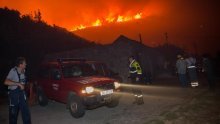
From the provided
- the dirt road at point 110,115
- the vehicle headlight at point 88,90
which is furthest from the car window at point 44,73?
the vehicle headlight at point 88,90

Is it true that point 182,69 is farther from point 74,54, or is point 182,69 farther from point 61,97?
point 74,54

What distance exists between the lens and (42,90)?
475 inches

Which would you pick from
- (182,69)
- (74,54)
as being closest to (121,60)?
(74,54)

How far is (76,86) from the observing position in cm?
912

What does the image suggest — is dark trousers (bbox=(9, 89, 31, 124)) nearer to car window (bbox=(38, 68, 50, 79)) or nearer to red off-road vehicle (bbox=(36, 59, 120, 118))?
red off-road vehicle (bbox=(36, 59, 120, 118))

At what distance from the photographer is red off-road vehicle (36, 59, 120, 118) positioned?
8.88 m

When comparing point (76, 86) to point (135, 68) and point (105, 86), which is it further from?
point (135, 68)

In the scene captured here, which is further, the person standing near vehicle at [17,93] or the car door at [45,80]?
the car door at [45,80]

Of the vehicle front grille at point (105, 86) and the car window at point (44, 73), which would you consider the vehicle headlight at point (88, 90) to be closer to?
the vehicle front grille at point (105, 86)

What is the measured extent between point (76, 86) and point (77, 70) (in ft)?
4.96

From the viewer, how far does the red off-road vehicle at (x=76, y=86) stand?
8875 millimetres

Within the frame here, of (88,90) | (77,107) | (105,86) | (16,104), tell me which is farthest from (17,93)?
(105,86)

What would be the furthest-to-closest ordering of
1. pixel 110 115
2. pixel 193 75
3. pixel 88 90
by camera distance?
pixel 193 75, pixel 110 115, pixel 88 90

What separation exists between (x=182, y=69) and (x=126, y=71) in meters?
9.13
